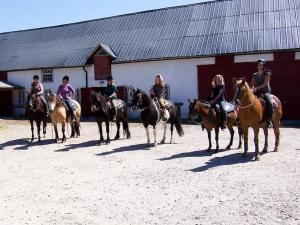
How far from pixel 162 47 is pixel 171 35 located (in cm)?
129

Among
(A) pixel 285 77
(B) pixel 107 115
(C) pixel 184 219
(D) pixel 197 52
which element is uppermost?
(D) pixel 197 52

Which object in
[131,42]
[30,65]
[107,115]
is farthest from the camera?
[30,65]

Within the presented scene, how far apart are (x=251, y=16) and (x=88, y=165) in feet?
56.2

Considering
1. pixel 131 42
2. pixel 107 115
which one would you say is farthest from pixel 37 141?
pixel 131 42

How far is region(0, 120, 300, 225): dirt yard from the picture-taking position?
5980mm

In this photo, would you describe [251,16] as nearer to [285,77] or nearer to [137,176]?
[285,77]

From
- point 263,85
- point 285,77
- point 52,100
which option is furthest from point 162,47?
point 263,85

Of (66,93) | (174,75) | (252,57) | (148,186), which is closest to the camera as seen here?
(148,186)

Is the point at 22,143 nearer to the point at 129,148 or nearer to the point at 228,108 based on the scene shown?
the point at 129,148

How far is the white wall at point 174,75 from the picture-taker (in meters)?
23.1

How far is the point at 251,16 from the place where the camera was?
77.8 ft

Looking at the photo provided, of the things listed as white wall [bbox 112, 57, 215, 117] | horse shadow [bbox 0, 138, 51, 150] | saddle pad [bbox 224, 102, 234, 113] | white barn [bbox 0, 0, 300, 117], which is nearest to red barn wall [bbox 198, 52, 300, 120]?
white barn [bbox 0, 0, 300, 117]

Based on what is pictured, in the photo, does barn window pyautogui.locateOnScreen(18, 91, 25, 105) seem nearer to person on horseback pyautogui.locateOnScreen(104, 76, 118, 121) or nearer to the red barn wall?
the red barn wall

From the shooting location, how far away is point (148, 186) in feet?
25.4
